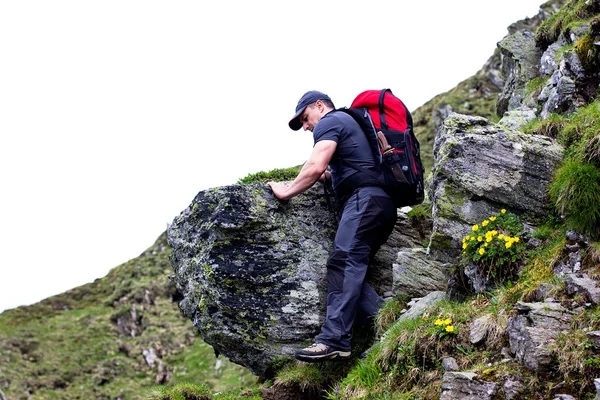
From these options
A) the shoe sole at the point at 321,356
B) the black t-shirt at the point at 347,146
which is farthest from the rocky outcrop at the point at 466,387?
the black t-shirt at the point at 347,146

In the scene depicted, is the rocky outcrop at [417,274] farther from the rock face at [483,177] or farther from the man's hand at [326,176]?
the man's hand at [326,176]

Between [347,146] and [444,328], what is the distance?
425 centimetres

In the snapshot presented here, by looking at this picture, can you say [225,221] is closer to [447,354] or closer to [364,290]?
[364,290]

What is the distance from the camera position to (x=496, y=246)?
31.3 ft

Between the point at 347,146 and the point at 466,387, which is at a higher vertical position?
the point at 347,146

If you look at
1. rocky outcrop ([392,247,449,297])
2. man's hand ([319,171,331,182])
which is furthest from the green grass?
rocky outcrop ([392,247,449,297])

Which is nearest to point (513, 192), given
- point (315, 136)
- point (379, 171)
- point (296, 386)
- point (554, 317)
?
point (379, 171)

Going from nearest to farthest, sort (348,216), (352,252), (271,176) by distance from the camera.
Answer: (352,252) → (348,216) → (271,176)

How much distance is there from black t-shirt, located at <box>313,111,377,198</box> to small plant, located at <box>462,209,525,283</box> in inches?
96.2

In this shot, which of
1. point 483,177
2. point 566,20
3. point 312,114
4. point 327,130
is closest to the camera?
point 483,177

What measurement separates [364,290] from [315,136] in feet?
11.4

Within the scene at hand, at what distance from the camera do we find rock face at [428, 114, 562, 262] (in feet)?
33.4

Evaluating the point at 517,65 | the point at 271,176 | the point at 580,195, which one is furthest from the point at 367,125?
the point at 517,65

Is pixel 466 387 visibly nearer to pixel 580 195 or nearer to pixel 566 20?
pixel 580 195
